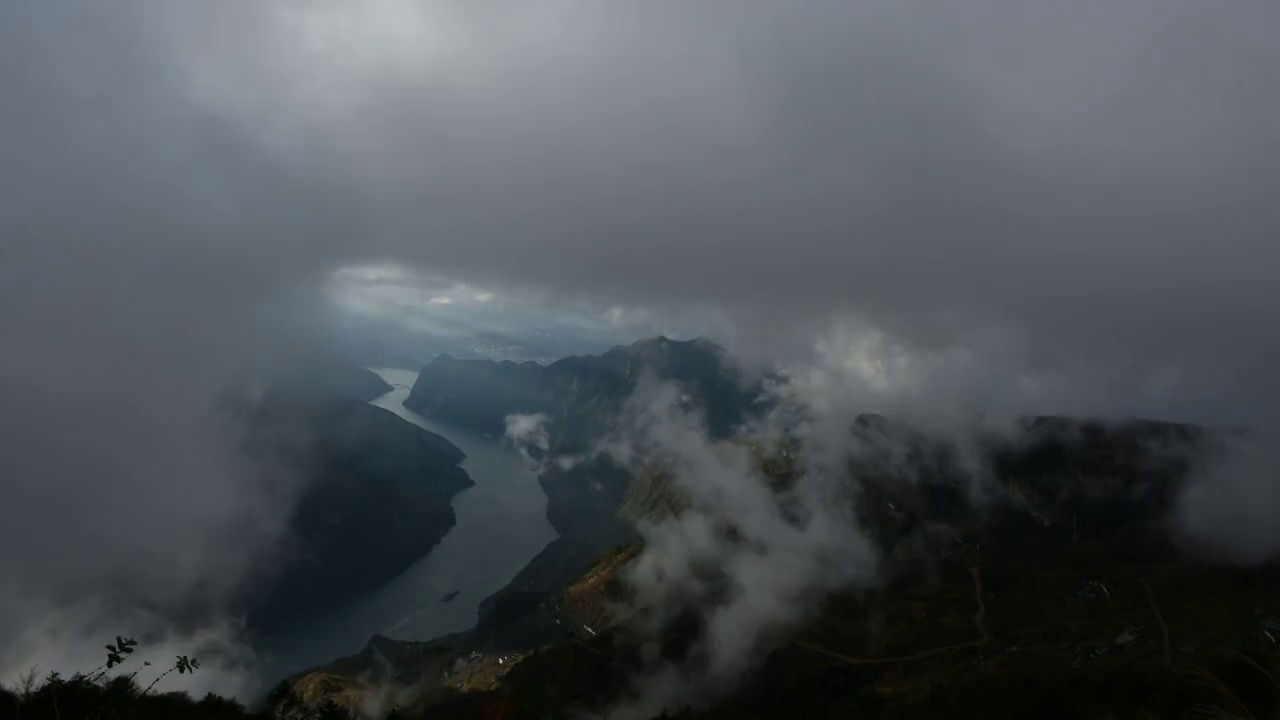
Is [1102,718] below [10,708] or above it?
below

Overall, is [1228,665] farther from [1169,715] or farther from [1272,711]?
[1272,711]

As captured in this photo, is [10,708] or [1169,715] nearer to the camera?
[10,708]

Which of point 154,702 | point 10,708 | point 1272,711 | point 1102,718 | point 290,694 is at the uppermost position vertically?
point 10,708

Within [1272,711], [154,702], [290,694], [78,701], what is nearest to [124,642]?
[78,701]

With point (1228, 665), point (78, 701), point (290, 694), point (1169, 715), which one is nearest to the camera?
point (78, 701)

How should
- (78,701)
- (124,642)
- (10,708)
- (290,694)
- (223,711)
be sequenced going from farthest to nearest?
(290,694)
(223,711)
(78,701)
(10,708)
(124,642)

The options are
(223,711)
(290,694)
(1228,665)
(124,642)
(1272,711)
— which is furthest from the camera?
(1228,665)

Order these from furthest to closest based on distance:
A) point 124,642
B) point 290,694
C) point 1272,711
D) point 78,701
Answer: point 290,694, point 1272,711, point 78,701, point 124,642

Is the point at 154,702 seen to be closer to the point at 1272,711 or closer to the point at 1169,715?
the point at 1272,711

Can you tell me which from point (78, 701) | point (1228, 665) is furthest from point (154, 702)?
point (1228, 665)
